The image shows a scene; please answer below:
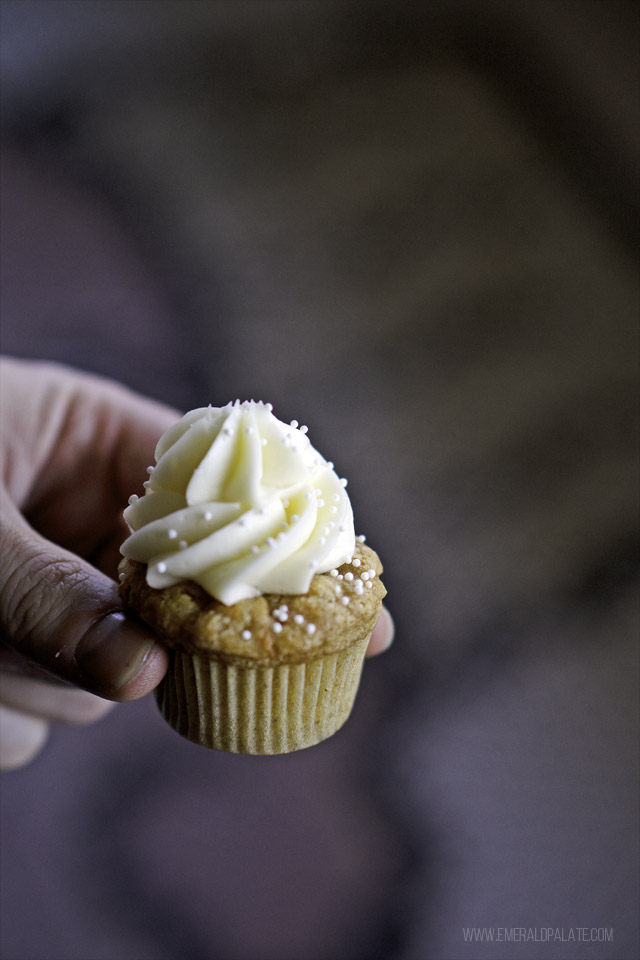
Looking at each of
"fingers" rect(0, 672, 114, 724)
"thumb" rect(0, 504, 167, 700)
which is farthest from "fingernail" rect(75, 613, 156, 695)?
"fingers" rect(0, 672, 114, 724)

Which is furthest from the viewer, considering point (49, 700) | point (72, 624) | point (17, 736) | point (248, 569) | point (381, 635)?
point (17, 736)

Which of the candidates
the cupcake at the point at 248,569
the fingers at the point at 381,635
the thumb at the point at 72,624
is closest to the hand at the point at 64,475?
the fingers at the point at 381,635

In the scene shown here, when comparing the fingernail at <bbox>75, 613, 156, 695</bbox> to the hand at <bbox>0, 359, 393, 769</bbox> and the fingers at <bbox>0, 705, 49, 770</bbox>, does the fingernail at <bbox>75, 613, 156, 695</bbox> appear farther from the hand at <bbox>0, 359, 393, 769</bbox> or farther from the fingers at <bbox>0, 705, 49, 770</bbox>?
the fingers at <bbox>0, 705, 49, 770</bbox>

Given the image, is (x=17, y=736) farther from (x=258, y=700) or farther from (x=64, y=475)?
(x=258, y=700)

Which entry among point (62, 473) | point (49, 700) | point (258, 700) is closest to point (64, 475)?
point (62, 473)

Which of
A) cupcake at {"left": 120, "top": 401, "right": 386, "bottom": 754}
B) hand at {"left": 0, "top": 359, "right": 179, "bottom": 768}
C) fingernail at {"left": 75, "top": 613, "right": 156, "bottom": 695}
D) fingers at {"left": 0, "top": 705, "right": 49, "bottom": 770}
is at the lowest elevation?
fingers at {"left": 0, "top": 705, "right": 49, "bottom": 770}

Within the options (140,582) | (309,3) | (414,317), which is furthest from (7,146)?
(140,582)

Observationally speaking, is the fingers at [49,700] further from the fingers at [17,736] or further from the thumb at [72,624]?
the thumb at [72,624]
